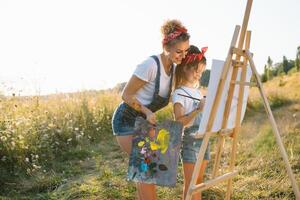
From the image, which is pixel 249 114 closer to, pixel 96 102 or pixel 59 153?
pixel 96 102

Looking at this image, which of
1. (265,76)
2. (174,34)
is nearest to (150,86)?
(174,34)

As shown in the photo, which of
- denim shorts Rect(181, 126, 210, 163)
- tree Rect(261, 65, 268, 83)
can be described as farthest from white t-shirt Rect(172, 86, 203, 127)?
tree Rect(261, 65, 268, 83)

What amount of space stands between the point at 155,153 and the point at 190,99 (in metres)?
0.42

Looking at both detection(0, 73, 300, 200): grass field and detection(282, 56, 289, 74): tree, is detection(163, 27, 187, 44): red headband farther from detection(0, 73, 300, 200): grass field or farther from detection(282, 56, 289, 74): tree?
detection(282, 56, 289, 74): tree

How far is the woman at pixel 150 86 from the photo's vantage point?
10.8ft

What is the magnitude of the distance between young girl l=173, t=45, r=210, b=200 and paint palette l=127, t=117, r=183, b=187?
101 millimetres

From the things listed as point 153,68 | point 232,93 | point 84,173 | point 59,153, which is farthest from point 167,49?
point 59,153

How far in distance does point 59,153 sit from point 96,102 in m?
2.27

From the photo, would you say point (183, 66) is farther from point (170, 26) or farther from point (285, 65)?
point (285, 65)

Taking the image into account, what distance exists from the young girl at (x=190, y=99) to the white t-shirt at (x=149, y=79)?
0.09 meters

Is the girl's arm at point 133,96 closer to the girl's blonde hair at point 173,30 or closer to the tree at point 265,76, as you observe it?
the girl's blonde hair at point 173,30

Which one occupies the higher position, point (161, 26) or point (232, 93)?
point (161, 26)

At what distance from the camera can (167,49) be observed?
3.33 m

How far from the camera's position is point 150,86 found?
3.36m
